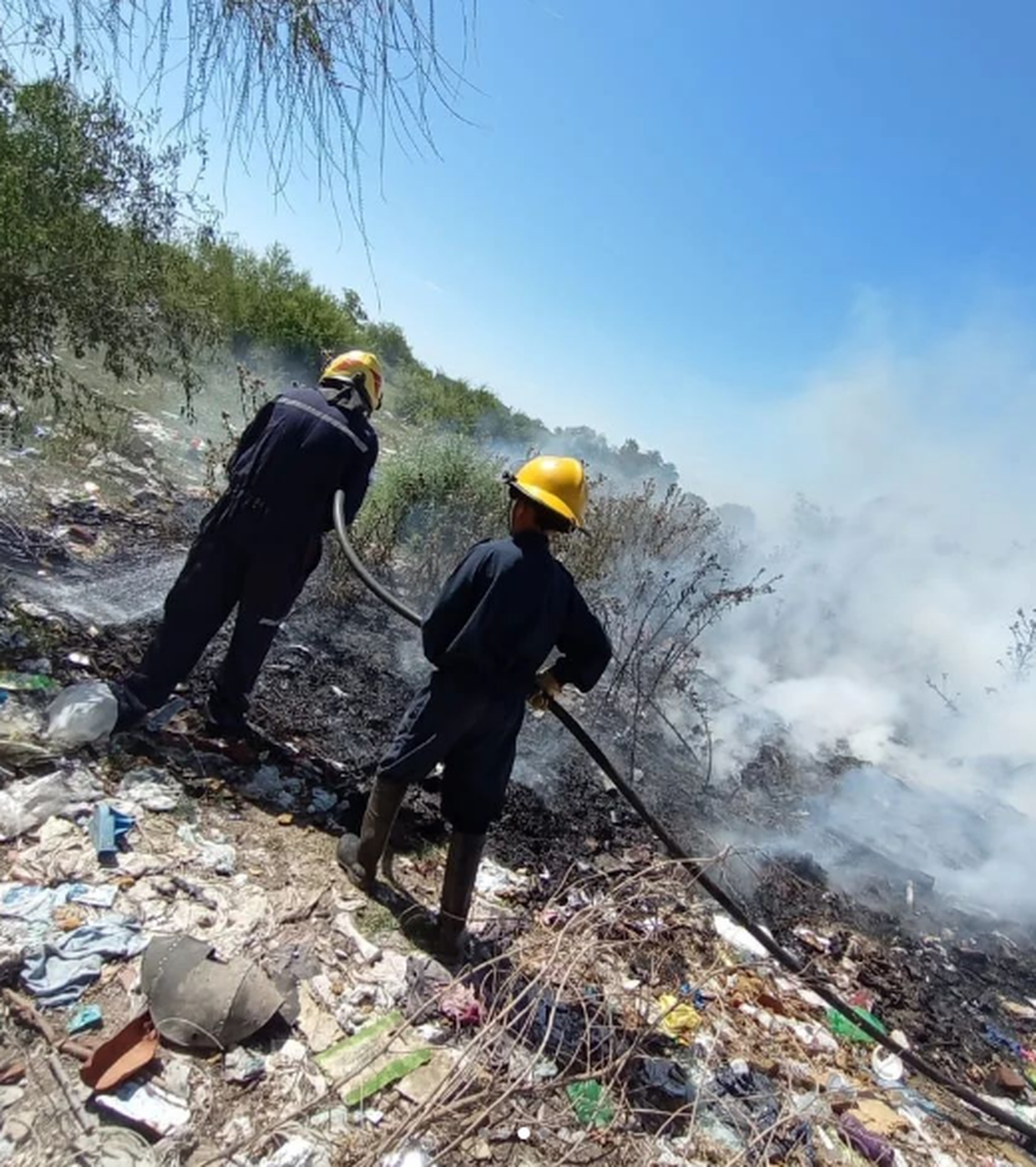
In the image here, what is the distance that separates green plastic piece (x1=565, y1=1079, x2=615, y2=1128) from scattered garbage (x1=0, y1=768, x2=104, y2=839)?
1.91 m

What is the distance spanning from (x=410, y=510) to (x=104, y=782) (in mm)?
3758

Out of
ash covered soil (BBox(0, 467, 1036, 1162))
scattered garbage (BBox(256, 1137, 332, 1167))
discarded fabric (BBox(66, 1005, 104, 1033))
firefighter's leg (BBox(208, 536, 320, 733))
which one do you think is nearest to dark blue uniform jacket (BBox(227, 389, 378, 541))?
firefighter's leg (BBox(208, 536, 320, 733))

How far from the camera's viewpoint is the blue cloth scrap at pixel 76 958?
2.07m

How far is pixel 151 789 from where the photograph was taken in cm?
301

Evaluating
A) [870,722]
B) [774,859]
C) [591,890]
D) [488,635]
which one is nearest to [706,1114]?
→ [591,890]

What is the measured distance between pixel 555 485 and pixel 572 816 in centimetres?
217

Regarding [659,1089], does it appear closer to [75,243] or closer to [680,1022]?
[680,1022]

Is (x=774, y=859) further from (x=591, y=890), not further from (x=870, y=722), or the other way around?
(x=870, y=722)

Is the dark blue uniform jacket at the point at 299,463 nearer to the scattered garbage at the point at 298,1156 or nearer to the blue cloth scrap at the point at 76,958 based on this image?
the blue cloth scrap at the point at 76,958

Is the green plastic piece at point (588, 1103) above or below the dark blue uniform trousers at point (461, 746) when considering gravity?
below

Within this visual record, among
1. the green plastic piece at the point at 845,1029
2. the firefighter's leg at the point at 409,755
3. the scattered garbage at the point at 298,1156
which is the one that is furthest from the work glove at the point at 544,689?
the green plastic piece at the point at 845,1029

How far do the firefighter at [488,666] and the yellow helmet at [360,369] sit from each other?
1175 mm

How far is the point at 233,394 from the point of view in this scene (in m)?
9.84

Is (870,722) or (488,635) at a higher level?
(488,635)
